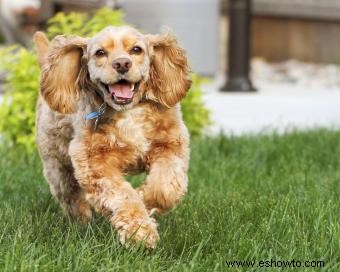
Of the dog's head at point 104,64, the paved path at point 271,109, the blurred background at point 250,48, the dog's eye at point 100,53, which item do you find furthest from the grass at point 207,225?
the paved path at point 271,109

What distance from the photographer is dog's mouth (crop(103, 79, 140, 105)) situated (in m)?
3.80

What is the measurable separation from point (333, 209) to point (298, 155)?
6.62 ft

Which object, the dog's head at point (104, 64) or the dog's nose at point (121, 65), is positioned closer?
the dog's nose at point (121, 65)

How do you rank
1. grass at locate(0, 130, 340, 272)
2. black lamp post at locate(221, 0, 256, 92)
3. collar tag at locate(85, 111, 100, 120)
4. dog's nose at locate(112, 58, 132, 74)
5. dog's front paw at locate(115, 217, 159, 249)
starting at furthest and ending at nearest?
1. black lamp post at locate(221, 0, 256, 92)
2. collar tag at locate(85, 111, 100, 120)
3. dog's nose at locate(112, 58, 132, 74)
4. dog's front paw at locate(115, 217, 159, 249)
5. grass at locate(0, 130, 340, 272)

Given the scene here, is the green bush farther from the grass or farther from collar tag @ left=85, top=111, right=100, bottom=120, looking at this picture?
collar tag @ left=85, top=111, right=100, bottom=120

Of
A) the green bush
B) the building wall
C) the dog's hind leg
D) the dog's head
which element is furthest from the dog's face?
the building wall

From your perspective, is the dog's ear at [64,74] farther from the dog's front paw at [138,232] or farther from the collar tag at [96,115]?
the dog's front paw at [138,232]

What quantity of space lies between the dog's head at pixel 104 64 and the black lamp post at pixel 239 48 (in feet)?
20.1

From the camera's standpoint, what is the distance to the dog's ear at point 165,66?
4.07 metres

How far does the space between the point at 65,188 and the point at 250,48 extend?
6.99 metres

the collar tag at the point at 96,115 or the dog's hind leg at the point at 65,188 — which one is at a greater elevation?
the collar tag at the point at 96,115

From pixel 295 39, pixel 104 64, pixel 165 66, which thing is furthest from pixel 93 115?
pixel 295 39

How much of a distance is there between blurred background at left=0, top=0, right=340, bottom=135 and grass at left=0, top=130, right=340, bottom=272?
1.53 meters

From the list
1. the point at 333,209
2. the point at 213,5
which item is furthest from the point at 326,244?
the point at 213,5
